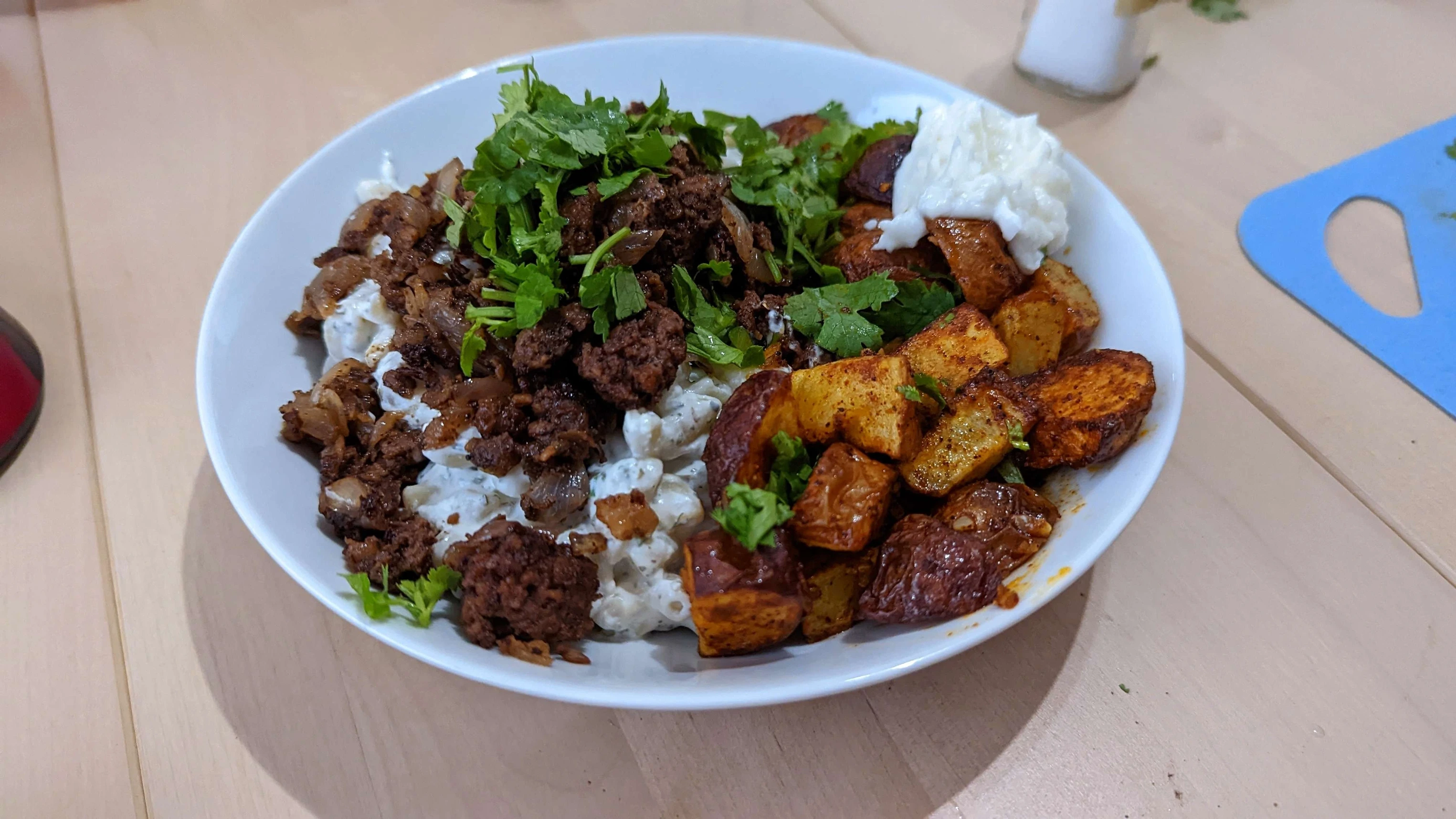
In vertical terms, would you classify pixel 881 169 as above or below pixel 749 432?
above

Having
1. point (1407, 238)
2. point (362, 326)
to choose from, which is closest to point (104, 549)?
point (362, 326)

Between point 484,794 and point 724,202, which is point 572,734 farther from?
point 724,202

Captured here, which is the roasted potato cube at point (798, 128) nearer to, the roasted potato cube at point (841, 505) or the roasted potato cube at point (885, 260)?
the roasted potato cube at point (885, 260)

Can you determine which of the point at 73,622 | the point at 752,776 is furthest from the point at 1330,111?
the point at 73,622

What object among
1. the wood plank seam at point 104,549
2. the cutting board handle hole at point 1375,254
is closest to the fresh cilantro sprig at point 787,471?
the wood plank seam at point 104,549

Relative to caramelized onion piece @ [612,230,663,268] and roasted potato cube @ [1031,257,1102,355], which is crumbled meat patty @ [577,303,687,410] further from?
roasted potato cube @ [1031,257,1102,355]

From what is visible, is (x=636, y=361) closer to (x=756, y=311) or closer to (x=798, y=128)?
(x=756, y=311)

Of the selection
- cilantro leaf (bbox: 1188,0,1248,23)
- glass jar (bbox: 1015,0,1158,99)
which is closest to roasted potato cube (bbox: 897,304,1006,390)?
glass jar (bbox: 1015,0,1158,99)
